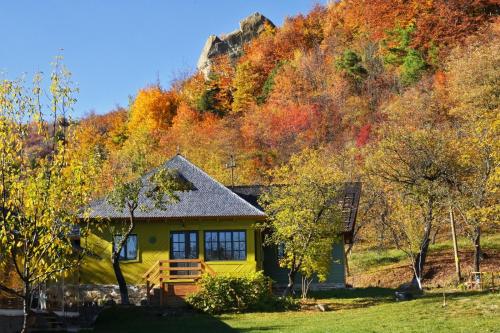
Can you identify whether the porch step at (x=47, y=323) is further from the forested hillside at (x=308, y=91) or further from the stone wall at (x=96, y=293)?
the forested hillside at (x=308, y=91)

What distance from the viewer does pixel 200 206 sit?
2620 cm

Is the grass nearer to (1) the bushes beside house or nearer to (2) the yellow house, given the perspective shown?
(2) the yellow house

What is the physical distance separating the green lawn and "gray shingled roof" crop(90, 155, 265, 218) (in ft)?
15.8

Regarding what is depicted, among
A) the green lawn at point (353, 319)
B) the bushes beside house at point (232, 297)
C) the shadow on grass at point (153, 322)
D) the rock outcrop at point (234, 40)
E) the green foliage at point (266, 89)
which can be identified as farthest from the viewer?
the rock outcrop at point (234, 40)

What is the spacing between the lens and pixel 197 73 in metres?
88.6

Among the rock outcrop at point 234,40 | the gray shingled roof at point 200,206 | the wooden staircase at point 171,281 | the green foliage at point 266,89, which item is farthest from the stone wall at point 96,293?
the rock outcrop at point 234,40

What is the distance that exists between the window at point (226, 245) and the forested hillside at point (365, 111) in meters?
5.63

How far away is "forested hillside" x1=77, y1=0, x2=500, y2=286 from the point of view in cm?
2984

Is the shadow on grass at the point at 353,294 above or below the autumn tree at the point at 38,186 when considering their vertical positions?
below

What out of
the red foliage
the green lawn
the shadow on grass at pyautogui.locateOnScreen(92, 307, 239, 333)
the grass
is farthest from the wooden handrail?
the red foliage

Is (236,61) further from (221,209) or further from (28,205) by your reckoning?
(28,205)

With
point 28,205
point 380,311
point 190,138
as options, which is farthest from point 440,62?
point 28,205

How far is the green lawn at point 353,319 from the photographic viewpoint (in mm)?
16375

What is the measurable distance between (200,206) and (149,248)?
115 inches
